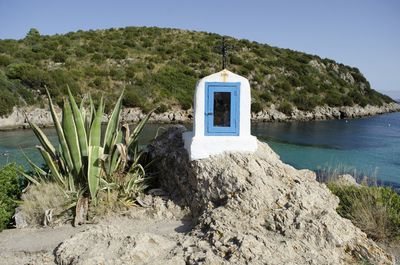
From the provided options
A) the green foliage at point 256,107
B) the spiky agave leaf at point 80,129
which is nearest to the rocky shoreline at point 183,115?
the green foliage at point 256,107

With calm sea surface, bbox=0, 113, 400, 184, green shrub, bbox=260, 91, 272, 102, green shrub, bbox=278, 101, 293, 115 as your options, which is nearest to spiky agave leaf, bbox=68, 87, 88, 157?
calm sea surface, bbox=0, 113, 400, 184

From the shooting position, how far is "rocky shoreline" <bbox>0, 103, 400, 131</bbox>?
2520 centimetres

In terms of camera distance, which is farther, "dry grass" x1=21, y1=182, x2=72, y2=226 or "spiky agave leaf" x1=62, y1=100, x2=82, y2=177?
"spiky agave leaf" x1=62, y1=100, x2=82, y2=177

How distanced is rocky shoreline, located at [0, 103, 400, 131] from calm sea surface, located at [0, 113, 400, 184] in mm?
2041

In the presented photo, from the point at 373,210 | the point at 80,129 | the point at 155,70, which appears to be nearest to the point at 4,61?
the point at 155,70

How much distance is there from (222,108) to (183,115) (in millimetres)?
23160

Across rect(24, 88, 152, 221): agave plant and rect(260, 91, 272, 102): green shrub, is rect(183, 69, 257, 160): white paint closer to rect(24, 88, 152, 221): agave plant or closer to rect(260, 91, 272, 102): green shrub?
rect(24, 88, 152, 221): agave plant

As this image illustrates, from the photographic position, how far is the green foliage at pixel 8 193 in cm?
662

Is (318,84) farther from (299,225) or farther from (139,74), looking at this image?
(299,225)

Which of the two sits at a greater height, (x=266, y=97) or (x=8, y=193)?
(x=266, y=97)

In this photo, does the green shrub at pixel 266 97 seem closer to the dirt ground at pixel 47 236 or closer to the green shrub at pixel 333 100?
the green shrub at pixel 333 100

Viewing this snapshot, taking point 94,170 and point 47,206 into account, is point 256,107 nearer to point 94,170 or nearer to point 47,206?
point 94,170

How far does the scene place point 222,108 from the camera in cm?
702

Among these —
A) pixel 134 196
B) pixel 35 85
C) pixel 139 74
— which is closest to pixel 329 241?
pixel 134 196
